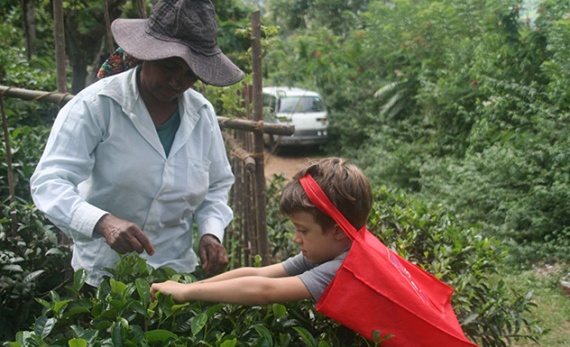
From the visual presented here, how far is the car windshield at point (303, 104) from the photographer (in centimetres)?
1381

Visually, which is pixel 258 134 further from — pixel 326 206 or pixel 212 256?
pixel 326 206

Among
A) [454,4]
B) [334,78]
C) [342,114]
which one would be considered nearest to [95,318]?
[454,4]

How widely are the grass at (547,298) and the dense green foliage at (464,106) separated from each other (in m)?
0.30

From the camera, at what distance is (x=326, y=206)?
183cm

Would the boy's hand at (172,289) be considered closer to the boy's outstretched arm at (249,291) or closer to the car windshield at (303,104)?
the boy's outstretched arm at (249,291)

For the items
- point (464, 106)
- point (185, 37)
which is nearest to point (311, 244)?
point (185, 37)

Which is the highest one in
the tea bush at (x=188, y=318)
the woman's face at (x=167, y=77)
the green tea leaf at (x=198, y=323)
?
the woman's face at (x=167, y=77)

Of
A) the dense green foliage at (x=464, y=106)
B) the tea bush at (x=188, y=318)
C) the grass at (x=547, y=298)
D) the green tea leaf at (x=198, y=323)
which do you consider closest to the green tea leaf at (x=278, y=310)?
the tea bush at (x=188, y=318)

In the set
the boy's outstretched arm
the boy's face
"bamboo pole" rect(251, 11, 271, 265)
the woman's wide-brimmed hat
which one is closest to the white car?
"bamboo pole" rect(251, 11, 271, 265)

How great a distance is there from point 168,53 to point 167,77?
0.13 metres

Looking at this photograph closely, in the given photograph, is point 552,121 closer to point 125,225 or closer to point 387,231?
point 387,231

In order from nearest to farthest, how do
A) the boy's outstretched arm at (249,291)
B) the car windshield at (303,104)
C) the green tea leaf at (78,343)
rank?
the green tea leaf at (78,343) → the boy's outstretched arm at (249,291) → the car windshield at (303,104)

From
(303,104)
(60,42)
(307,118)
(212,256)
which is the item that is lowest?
(307,118)

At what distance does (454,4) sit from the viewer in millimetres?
11039
